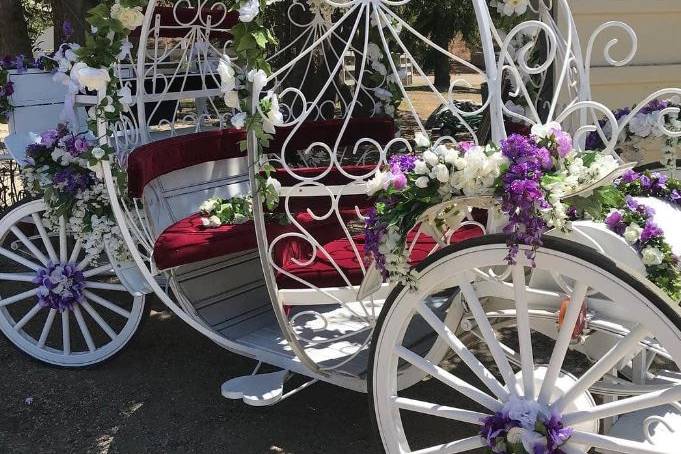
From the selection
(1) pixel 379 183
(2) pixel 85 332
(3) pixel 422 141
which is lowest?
(2) pixel 85 332

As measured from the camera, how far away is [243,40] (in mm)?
2426

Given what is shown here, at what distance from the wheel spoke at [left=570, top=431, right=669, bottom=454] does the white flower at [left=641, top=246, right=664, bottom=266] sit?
499 millimetres

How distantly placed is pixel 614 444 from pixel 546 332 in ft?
1.72

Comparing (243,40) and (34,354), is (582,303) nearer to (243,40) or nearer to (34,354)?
(243,40)

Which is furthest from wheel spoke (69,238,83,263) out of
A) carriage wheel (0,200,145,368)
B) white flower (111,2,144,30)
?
white flower (111,2,144,30)

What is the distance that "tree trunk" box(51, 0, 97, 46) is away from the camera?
5.83 m

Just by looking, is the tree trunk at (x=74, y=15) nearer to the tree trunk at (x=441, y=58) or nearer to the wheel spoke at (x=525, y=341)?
the wheel spoke at (x=525, y=341)

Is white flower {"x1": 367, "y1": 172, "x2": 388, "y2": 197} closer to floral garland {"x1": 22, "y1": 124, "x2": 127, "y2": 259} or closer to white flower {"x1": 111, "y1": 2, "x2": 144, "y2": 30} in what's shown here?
white flower {"x1": 111, "y1": 2, "x2": 144, "y2": 30}

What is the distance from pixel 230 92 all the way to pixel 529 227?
1208 mm

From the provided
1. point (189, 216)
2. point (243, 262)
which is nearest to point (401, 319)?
point (243, 262)

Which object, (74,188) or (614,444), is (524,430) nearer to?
(614,444)

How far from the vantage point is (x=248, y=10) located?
2.38m

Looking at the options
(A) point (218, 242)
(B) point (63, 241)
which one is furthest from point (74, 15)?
(A) point (218, 242)

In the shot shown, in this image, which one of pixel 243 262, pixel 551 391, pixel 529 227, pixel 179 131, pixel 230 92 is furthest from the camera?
pixel 179 131
